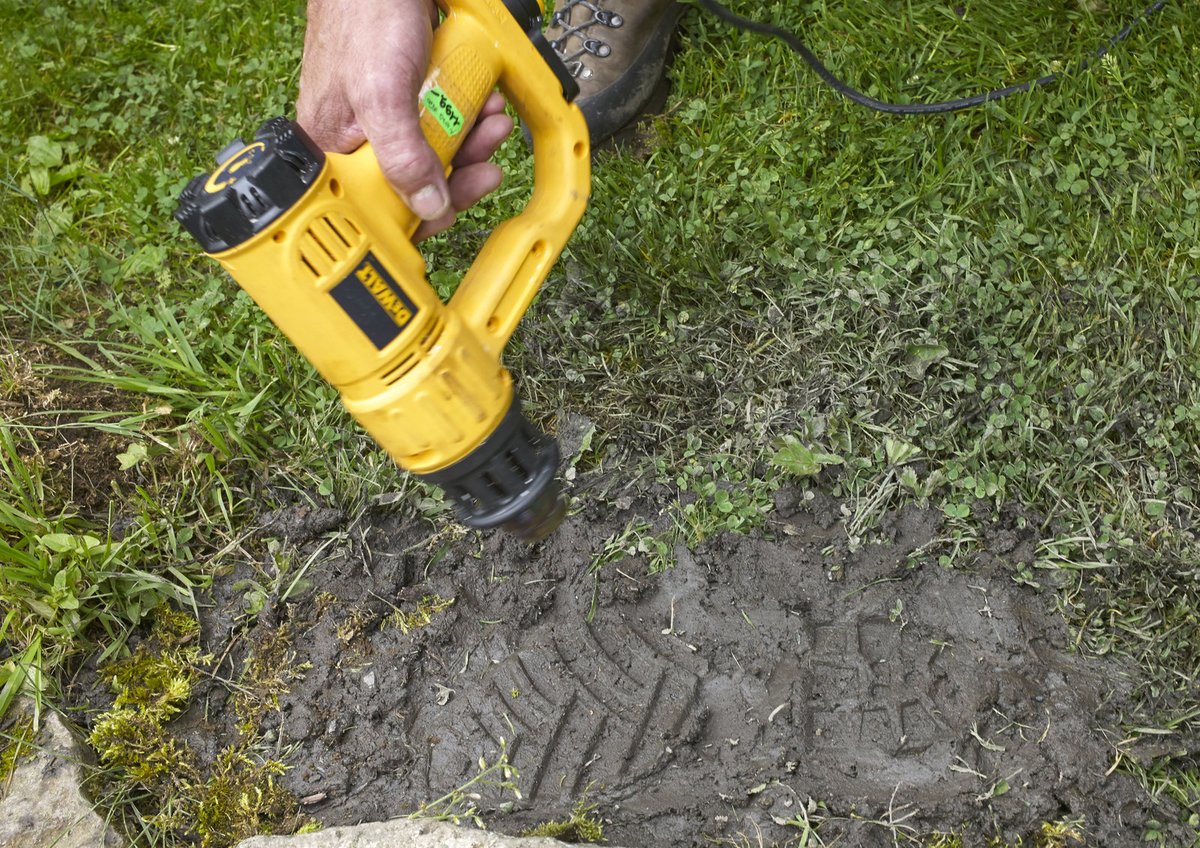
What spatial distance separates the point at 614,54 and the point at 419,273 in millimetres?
1477

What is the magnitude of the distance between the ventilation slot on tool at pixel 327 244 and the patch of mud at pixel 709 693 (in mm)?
962

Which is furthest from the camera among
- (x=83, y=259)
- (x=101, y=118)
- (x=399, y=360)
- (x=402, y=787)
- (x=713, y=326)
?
(x=101, y=118)

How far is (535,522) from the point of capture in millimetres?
1978

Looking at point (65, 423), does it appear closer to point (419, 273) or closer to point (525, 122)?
point (419, 273)

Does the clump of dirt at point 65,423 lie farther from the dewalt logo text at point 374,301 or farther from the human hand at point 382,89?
the dewalt logo text at point 374,301

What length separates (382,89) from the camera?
1857 millimetres

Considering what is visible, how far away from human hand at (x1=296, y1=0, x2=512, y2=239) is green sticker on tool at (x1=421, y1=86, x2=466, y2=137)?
0.03m

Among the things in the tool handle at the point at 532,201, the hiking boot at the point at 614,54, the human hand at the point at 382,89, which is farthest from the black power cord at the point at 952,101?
the human hand at the point at 382,89

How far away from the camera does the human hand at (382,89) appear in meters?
1.87

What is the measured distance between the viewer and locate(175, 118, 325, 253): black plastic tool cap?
65.6 inches

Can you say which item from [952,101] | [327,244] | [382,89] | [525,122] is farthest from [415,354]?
[952,101]

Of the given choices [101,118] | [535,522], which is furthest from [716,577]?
[101,118]

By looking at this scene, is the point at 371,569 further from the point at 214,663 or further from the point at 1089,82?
the point at 1089,82

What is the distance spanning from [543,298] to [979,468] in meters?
1.25
